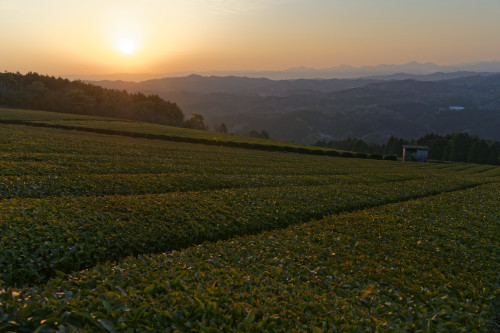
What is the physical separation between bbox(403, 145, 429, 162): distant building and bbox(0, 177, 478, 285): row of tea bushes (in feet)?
305

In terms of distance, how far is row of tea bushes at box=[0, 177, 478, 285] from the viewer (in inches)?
461

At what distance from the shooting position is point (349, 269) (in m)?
12.3

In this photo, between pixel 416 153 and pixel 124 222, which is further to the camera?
pixel 416 153

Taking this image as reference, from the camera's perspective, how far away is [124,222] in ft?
50.5

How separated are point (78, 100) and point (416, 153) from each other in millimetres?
136520

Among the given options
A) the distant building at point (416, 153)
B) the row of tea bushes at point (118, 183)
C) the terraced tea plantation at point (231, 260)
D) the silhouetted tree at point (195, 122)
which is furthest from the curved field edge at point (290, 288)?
the silhouetted tree at point (195, 122)

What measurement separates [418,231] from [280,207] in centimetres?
824

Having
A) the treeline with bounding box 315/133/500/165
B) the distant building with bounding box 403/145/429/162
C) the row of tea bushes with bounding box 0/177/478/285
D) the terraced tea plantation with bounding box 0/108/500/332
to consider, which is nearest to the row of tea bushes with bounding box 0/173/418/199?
the terraced tea plantation with bounding box 0/108/500/332

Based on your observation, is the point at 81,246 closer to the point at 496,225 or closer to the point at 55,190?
the point at 55,190

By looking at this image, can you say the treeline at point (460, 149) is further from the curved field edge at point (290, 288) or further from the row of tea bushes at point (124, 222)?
the curved field edge at point (290, 288)

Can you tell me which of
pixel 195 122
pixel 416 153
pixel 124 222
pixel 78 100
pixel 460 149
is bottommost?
pixel 460 149

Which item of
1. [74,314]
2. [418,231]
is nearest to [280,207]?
[418,231]

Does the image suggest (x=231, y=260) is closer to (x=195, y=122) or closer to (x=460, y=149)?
(x=195, y=122)

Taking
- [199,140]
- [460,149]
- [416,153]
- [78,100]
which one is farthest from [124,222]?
[460,149]
